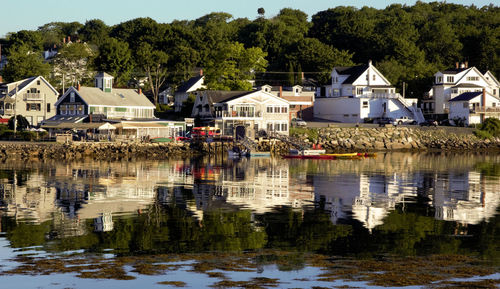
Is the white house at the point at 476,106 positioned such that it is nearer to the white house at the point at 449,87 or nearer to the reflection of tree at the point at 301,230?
the white house at the point at 449,87

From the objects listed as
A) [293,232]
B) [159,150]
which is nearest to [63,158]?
[159,150]

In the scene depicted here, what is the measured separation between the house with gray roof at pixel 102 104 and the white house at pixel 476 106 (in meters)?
46.6

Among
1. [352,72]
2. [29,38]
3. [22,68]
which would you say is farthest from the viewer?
[29,38]

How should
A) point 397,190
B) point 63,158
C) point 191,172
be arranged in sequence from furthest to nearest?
point 63,158, point 191,172, point 397,190

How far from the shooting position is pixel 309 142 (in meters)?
93.4

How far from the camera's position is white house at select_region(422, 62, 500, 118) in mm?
113750

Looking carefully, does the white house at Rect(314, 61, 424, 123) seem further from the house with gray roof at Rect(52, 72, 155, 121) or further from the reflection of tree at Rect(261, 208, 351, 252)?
the reflection of tree at Rect(261, 208, 351, 252)

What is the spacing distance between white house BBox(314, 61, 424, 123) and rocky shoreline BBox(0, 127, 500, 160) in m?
8.22

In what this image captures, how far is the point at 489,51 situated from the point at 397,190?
10722 cm

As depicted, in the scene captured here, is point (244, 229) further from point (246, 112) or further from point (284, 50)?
point (284, 50)

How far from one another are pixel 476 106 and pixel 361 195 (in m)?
69.8

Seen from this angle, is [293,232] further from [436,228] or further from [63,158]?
[63,158]

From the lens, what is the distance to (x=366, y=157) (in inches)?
3250

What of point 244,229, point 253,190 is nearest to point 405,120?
point 253,190
